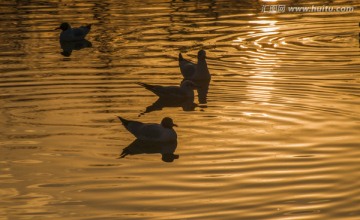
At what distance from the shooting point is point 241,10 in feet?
133

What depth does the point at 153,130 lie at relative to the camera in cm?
1889

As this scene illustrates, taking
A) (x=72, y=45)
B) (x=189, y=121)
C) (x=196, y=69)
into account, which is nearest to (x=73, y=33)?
(x=72, y=45)

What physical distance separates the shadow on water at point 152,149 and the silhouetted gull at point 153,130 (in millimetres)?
112

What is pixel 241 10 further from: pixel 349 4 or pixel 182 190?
A: pixel 182 190

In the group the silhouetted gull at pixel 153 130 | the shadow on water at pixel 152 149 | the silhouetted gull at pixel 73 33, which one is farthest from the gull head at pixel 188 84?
the silhouetted gull at pixel 73 33

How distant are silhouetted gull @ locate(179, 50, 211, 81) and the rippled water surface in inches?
18.2

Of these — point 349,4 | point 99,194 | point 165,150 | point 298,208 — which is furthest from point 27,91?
point 349,4

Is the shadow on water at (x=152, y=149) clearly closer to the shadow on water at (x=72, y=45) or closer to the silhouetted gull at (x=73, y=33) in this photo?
the shadow on water at (x=72, y=45)

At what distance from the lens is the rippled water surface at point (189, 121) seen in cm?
1457

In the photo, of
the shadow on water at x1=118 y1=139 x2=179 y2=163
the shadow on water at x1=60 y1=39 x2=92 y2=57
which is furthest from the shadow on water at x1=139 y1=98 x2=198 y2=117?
the shadow on water at x1=60 y1=39 x2=92 y2=57

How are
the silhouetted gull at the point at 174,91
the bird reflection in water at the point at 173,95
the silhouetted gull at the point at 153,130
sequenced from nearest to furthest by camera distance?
the silhouetted gull at the point at 153,130 → the bird reflection in water at the point at 173,95 → the silhouetted gull at the point at 174,91

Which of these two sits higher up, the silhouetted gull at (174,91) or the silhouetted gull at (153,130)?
the silhouetted gull at (153,130)

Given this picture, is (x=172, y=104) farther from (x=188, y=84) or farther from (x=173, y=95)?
(x=188, y=84)

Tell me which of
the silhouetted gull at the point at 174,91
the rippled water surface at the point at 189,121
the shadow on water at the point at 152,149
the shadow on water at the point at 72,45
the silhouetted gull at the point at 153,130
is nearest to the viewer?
the rippled water surface at the point at 189,121
